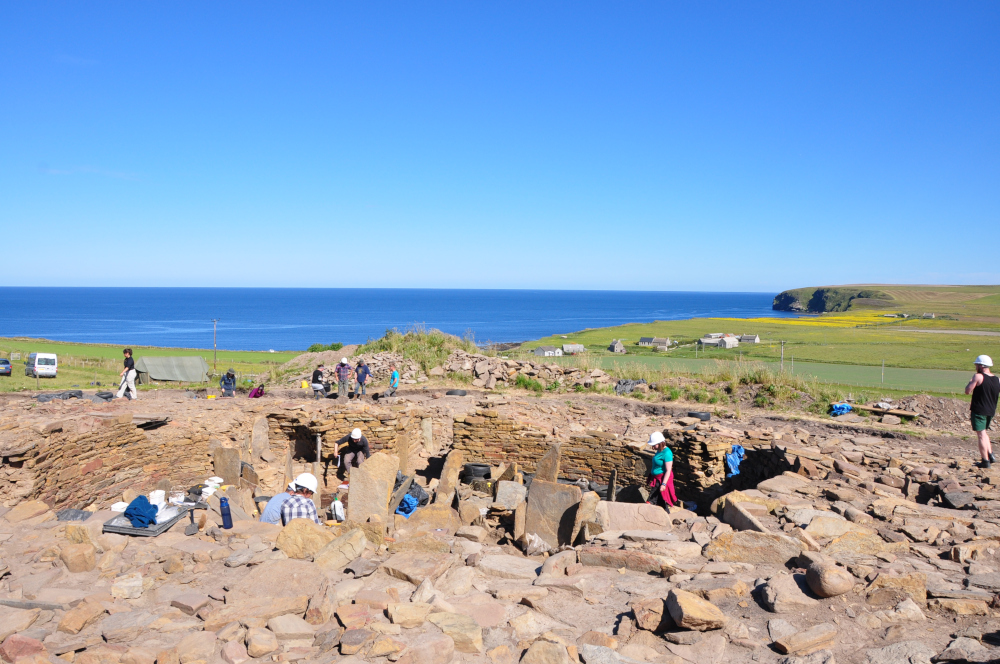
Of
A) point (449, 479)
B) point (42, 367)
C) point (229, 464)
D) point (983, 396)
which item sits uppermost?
point (983, 396)

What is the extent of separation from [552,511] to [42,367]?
3229cm

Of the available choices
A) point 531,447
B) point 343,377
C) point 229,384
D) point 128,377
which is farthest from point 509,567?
point 229,384

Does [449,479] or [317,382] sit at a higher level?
[317,382]

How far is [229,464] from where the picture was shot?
12.7m

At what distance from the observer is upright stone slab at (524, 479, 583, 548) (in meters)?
9.02

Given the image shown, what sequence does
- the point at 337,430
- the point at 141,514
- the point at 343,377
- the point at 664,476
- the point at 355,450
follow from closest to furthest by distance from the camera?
1. the point at 141,514
2. the point at 664,476
3. the point at 355,450
4. the point at 337,430
5. the point at 343,377

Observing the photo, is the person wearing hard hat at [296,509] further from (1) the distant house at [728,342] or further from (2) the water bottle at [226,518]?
(1) the distant house at [728,342]

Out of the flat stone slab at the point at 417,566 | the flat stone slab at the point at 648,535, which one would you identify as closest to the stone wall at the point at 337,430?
the flat stone slab at the point at 417,566

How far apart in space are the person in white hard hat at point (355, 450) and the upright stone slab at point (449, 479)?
1.71 meters

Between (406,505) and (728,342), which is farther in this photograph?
(728,342)

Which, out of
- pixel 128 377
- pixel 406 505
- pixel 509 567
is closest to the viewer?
pixel 509 567

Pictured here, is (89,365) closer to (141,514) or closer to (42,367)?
(42,367)

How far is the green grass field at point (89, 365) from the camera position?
25.7m

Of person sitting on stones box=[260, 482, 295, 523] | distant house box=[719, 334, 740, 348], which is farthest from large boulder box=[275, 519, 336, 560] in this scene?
distant house box=[719, 334, 740, 348]
